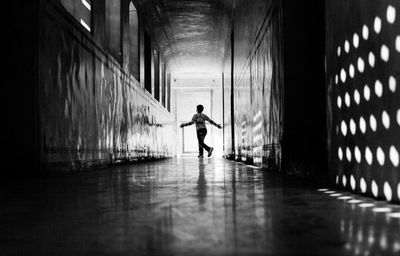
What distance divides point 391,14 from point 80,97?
4.49 metres

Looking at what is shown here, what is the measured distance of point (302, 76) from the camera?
14.6 ft

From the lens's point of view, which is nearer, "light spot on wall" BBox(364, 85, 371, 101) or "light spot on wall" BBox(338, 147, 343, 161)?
"light spot on wall" BBox(364, 85, 371, 101)

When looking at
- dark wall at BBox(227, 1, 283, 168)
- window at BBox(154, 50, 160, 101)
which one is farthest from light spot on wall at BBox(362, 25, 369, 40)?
window at BBox(154, 50, 160, 101)

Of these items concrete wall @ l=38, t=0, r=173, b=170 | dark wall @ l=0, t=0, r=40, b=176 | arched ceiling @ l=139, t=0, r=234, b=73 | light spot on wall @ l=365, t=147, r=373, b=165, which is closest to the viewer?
light spot on wall @ l=365, t=147, r=373, b=165

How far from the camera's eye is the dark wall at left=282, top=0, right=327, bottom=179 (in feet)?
14.6

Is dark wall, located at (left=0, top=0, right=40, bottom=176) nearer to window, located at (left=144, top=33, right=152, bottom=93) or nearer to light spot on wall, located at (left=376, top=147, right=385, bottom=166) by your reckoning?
light spot on wall, located at (left=376, top=147, right=385, bottom=166)

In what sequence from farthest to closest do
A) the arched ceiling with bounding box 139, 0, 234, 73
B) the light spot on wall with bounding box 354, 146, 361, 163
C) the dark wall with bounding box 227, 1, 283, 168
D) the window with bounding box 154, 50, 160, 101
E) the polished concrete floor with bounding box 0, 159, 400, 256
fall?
the window with bounding box 154, 50, 160, 101 < the arched ceiling with bounding box 139, 0, 234, 73 < the dark wall with bounding box 227, 1, 283, 168 < the light spot on wall with bounding box 354, 146, 361, 163 < the polished concrete floor with bounding box 0, 159, 400, 256

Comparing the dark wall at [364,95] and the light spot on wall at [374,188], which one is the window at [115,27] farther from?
the light spot on wall at [374,188]

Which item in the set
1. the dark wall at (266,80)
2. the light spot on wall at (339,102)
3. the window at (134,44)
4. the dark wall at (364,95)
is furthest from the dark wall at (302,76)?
the window at (134,44)

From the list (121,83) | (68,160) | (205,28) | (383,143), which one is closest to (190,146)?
(205,28)

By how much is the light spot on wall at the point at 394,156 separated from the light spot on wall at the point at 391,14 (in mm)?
488

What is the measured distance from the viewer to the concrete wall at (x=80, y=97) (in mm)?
4637

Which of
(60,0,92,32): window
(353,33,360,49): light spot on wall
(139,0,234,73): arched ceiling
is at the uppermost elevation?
(139,0,234,73): arched ceiling

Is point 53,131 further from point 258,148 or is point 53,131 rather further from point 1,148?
point 258,148
